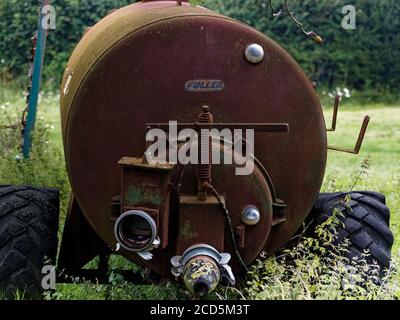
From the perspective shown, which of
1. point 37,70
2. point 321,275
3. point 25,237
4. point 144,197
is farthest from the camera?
point 37,70

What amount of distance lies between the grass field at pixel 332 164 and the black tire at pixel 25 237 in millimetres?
170

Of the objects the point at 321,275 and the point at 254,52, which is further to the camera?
the point at 321,275

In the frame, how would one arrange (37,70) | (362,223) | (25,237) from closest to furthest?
(25,237) → (362,223) → (37,70)

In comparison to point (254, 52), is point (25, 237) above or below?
below

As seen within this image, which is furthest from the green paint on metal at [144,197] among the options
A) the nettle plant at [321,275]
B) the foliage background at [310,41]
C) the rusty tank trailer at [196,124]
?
the foliage background at [310,41]

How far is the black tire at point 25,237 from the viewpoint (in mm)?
2938

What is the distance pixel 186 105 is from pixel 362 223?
1.05 metres

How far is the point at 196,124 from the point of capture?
2568mm

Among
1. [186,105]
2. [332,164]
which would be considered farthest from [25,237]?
[332,164]

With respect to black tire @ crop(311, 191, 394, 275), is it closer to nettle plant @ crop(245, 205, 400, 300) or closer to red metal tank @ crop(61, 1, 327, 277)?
nettle plant @ crop(245, 205, 400, 300)

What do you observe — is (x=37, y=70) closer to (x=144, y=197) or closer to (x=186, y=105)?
(x=186, y=105)

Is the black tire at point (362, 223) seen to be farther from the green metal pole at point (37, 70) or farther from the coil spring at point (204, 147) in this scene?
the green metal pole at point (37, 70)
